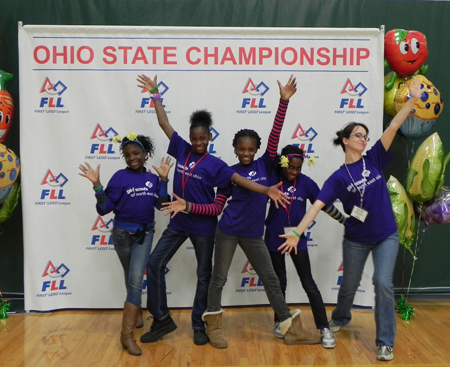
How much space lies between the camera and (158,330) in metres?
3.63

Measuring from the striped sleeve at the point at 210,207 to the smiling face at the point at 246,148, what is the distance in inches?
12.4

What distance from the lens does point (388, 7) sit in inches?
180

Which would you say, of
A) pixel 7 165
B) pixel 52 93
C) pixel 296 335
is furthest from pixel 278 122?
pixel 7 165

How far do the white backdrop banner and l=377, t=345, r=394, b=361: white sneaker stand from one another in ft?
3.44

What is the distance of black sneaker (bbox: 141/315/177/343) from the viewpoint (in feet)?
11.8

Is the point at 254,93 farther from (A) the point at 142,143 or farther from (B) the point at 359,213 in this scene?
(B) the point at 359,213

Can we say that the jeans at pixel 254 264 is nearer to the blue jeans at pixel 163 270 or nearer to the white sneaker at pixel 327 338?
the blue jeans at pixel 163 270

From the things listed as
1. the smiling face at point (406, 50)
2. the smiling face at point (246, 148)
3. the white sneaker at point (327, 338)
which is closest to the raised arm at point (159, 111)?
the smiling face at point (246, 148)

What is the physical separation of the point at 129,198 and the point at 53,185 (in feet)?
3.48

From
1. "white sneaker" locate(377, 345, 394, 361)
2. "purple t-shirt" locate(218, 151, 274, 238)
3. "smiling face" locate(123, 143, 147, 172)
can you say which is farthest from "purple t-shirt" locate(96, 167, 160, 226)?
"white sneaker" locate(377, 345, 394, 361)

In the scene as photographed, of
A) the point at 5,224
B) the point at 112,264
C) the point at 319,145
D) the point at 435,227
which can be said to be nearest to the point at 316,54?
the point at 319,145

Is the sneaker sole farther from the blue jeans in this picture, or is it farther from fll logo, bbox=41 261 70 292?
fll logo, bbox=41 261 70 292

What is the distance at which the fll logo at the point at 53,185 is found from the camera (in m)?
4.20

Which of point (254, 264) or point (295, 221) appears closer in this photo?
point (254, 264)
